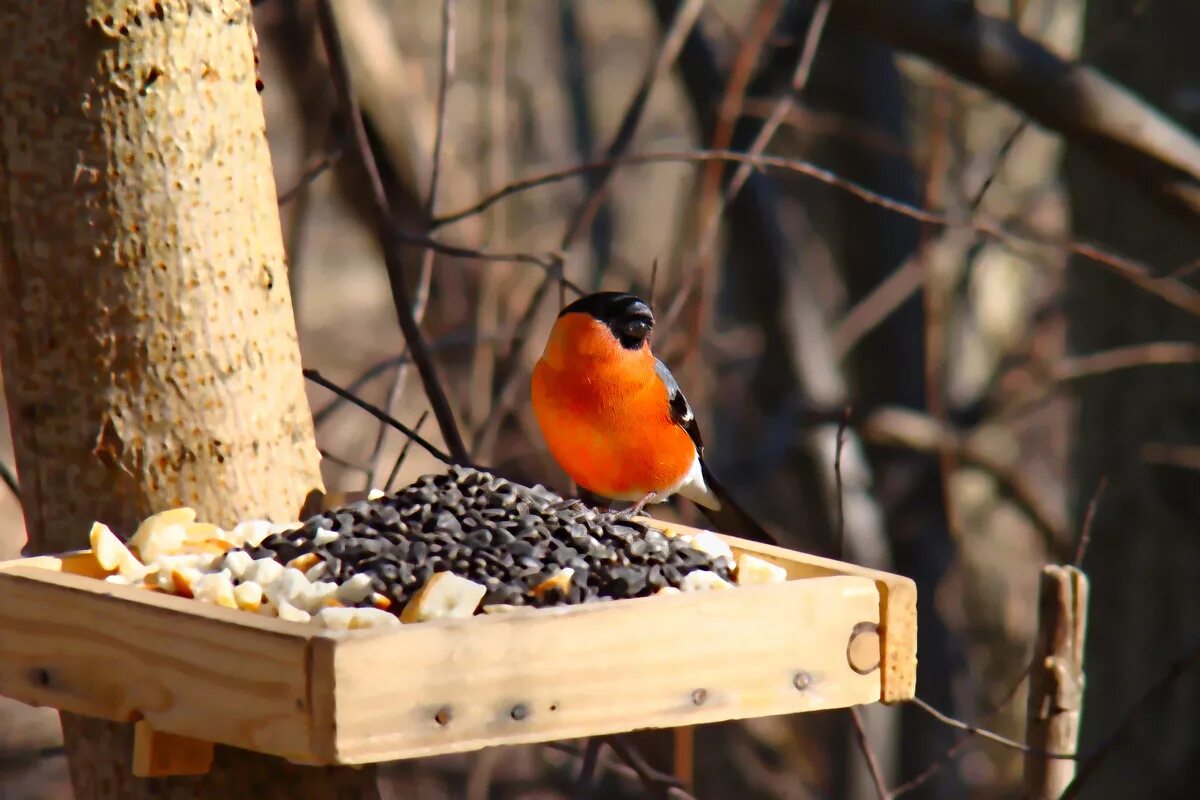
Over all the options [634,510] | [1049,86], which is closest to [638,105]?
[1049,86]

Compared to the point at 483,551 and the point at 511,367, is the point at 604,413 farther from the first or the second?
the point at 511,367

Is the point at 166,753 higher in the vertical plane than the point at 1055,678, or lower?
lower

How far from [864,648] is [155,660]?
113cm

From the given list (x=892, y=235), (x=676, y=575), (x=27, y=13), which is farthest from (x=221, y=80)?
(x=892, y=235)

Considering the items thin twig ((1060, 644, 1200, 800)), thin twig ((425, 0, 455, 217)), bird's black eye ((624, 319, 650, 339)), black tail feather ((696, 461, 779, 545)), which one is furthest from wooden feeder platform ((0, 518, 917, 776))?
thin twig ((425, 0, 455, 217))

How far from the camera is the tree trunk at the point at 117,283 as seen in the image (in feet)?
9.07

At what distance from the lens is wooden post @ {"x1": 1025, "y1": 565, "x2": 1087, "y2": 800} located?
3260mm

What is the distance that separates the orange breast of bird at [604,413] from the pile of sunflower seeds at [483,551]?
1.94 feet

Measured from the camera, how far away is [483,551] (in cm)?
254

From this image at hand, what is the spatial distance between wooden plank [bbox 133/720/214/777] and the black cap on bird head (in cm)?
145

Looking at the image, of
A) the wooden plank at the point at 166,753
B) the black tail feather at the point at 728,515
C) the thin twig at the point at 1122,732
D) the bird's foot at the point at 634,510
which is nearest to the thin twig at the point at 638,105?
the black tail feather at the point at 728,515

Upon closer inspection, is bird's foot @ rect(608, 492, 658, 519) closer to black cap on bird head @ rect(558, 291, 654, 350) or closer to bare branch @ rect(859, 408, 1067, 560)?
black cap on bird head @ rect(558, 291, 654, 350)

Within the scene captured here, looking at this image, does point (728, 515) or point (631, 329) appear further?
point (728, 515)

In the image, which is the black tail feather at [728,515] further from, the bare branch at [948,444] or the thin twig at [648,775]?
the bare branch at [948,444]
